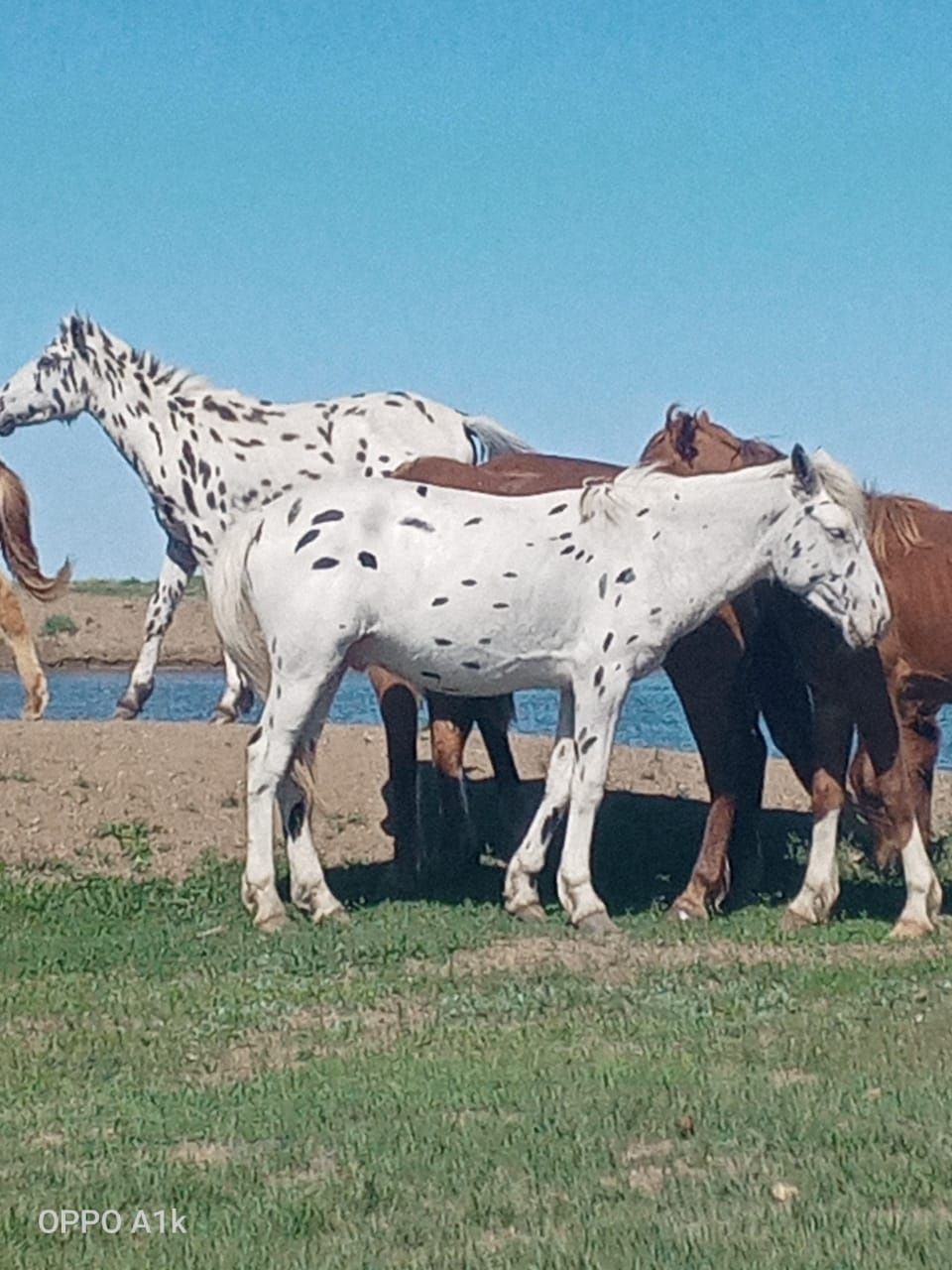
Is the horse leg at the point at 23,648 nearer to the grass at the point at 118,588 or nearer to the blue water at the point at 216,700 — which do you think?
→ the blue water at the point at 216,700

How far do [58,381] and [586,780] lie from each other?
4.43 metres

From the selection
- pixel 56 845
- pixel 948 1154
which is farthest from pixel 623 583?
pixel 948 1154

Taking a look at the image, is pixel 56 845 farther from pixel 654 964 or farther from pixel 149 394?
pixel 654 964

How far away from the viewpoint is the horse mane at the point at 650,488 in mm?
10172

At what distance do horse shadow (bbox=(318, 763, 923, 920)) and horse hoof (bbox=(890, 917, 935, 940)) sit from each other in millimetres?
669

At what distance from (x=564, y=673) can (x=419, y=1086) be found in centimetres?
378

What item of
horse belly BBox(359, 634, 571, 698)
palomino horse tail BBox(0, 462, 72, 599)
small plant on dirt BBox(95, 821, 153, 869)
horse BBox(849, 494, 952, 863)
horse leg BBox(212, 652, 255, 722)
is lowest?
small plant on dirt BBox(95, 821, 153, 869)

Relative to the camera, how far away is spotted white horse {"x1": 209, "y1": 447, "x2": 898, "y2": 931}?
32.7 feet

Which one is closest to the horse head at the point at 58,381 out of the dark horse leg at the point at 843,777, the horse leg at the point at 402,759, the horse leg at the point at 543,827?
the horse leg at the point at 402,759

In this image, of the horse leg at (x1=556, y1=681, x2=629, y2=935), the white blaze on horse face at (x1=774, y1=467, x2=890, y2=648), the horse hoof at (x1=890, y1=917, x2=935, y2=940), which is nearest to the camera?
the horse hoof at (x1=890, y1=917, x2=935, y2=940)

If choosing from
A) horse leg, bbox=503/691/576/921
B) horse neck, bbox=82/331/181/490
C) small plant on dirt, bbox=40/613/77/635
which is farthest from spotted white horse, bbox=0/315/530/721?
small plant on dirt, bbox=40/613/77/635

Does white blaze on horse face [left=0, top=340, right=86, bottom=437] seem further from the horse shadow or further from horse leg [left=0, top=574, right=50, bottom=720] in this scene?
the horse shadow

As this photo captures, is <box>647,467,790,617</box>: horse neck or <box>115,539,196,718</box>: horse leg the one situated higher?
<box>647,467,790,617</box>: horse neck

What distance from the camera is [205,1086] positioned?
6.93 metres
